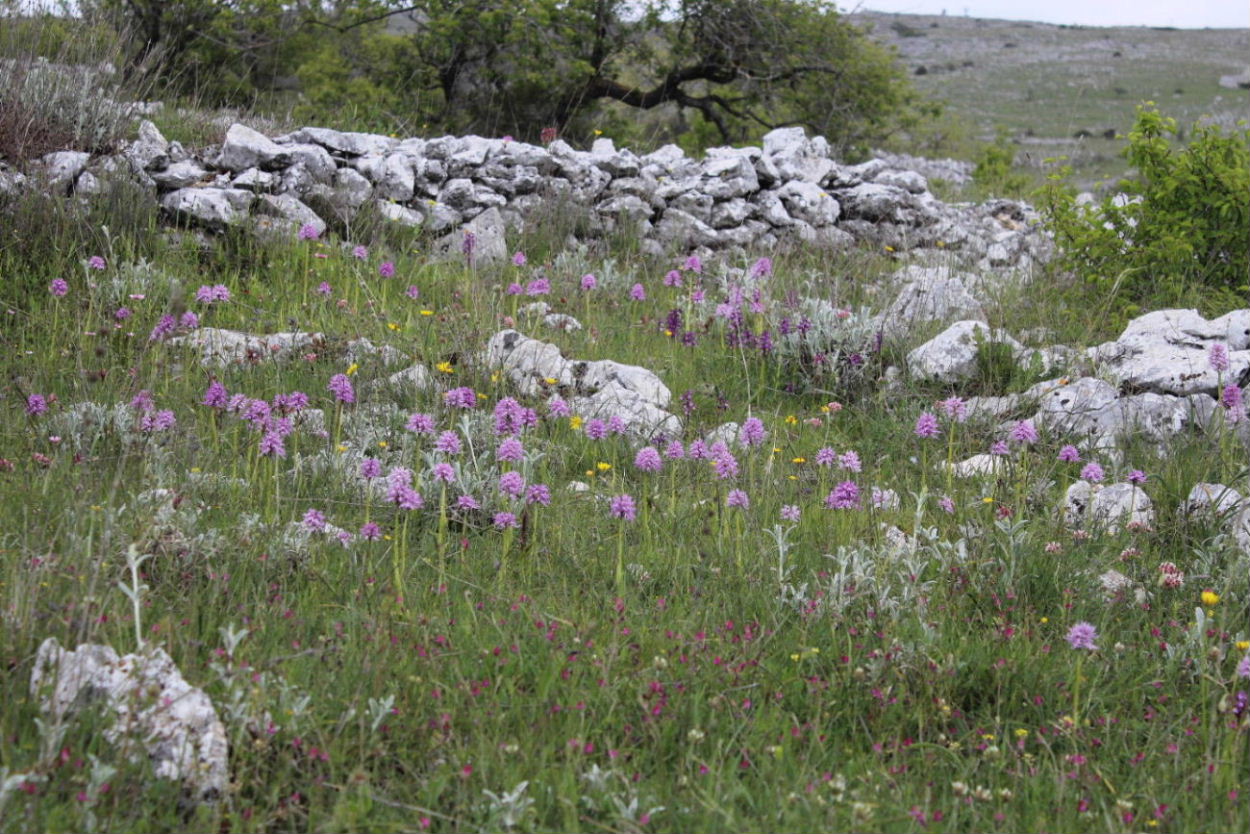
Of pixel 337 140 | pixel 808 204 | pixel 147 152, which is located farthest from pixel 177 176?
pixel 808 204

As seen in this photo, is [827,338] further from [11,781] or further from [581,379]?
[11,781]

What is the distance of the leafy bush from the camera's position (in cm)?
640

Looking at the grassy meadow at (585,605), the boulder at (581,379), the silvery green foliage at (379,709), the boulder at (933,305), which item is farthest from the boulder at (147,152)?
the silvery green foliage at (379,709)

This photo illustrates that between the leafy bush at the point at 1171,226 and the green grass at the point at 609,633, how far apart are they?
8.08 ft

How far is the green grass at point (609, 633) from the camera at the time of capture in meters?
2.24

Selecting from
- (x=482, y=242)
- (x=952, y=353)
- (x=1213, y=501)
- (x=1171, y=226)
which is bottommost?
(x=1213, y=501)

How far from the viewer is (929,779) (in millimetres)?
2436

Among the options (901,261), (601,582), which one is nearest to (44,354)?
(601,582)

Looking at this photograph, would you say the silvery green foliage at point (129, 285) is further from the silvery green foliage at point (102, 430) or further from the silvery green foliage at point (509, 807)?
the silvery green foliage at point (509, 807)

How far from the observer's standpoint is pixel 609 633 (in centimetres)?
288

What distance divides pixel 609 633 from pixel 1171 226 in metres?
5.42

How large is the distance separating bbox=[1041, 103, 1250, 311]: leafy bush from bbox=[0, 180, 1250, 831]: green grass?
2.46 metres

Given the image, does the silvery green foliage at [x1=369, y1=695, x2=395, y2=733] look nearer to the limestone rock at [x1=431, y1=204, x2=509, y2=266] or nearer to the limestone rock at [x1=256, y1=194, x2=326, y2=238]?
the limestone rock at [x1=431, y1=204, x2=509, y2=266]

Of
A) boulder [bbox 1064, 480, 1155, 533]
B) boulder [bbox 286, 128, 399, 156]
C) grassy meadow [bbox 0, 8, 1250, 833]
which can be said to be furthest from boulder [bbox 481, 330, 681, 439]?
boulder [bbox 286, 128, 399, 156]
